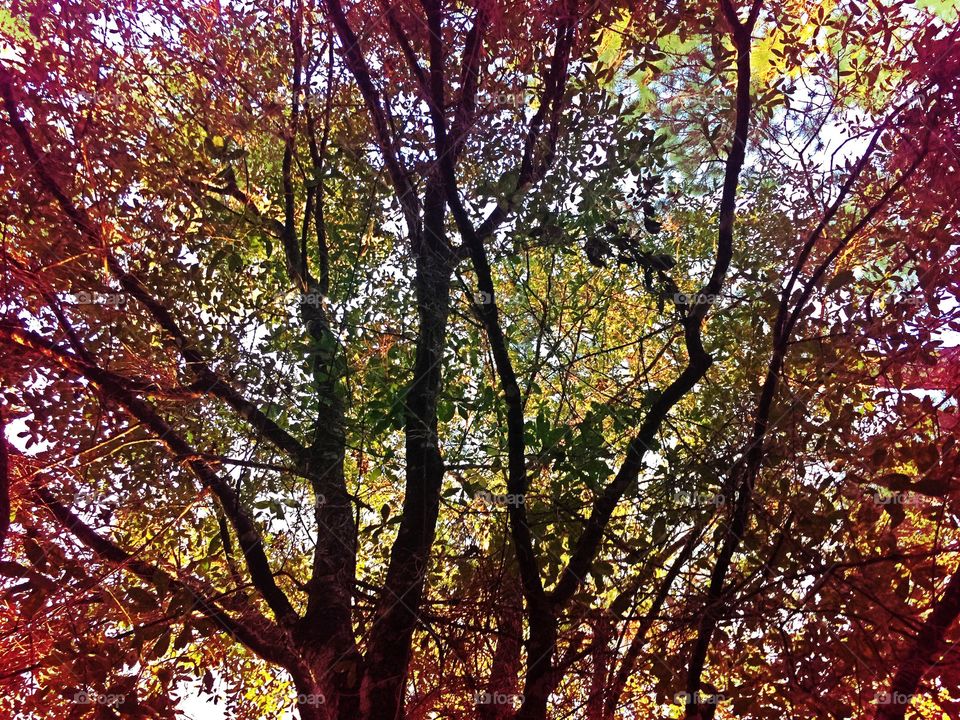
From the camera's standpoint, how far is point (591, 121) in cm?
239

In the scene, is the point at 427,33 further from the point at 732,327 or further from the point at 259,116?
the point at 732,327

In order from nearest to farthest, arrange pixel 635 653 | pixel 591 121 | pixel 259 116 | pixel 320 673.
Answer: pixel 635 653
pixel 320 673
pixel 591 121
pixel 259 116

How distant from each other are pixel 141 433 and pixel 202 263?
63 cm

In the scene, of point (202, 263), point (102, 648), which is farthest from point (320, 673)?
point (202, 263)

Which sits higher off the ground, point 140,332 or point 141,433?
point 140,332
